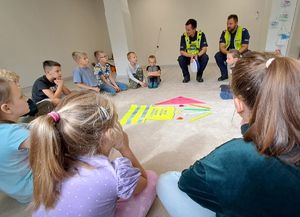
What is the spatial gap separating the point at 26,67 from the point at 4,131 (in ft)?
11.3

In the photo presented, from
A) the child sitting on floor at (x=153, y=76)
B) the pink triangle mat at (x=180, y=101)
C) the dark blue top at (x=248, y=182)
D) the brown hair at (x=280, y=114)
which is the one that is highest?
the brown hair at (x=280, y=114)

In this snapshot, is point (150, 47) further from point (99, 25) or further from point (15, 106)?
point (15, 106)

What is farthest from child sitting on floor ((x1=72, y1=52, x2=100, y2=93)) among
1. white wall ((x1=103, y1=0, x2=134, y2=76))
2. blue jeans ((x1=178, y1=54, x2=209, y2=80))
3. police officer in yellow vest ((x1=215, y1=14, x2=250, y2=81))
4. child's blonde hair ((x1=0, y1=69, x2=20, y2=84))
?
police officer in yellow vest ((x1=215, y1=14, x2=250, y2=81))

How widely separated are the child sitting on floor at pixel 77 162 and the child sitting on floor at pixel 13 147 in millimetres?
375

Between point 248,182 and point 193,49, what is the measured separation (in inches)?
134

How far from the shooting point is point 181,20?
15.7 feet

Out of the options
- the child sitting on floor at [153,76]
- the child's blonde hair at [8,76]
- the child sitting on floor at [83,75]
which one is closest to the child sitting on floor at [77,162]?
the child's blonde hair at [8,76]

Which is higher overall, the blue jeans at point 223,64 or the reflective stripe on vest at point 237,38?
the reflective stripe on vest at point 237,38

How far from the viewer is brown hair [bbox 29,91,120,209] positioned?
0.67m

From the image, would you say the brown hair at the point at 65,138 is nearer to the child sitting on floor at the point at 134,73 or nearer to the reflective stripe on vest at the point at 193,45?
the child sitting on floor at the point at 134,73

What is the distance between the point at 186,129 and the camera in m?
1.98

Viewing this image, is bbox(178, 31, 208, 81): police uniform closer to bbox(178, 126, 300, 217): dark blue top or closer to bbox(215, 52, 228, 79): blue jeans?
Result: bbox(215, 52, 228, 79): blue jeans

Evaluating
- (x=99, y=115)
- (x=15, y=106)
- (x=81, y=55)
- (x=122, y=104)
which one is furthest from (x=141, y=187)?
(x=81, y=55)

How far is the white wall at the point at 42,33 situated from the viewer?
3.64m
